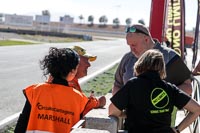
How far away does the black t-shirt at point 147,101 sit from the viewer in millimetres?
3570

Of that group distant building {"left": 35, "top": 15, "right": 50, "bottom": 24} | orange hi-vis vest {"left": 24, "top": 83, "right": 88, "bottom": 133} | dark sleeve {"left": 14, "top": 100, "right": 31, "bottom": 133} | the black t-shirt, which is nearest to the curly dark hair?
orange hi-vis vest {"left": 24, "top": 83, "right": 88, "bottom": 133}

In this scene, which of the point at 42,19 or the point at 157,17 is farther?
the point at 42,19

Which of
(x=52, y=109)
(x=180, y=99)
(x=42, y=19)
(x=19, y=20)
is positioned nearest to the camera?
(x=52, y=109)

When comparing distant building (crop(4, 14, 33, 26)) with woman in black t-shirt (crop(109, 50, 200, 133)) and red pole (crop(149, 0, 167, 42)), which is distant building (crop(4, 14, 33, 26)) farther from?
woman in black t-shirt (crop(109, 50, 200, 133))

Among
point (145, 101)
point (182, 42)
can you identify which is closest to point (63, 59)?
point (145, 101)

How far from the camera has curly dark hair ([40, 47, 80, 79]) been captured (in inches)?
139

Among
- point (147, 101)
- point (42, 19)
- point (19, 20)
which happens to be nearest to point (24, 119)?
point (147, 101)

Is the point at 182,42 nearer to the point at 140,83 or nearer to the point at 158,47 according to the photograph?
the point at 158,47

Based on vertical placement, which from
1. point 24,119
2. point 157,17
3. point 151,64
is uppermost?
point 157,17

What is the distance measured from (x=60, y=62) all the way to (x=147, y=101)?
2.44 ft

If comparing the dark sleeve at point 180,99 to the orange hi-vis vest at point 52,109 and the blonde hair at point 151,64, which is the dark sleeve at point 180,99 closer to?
the blonde hair at point 151,64

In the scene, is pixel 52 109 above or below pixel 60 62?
below

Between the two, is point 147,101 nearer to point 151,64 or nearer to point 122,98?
point 122,98

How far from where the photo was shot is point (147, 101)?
358 centimetres
